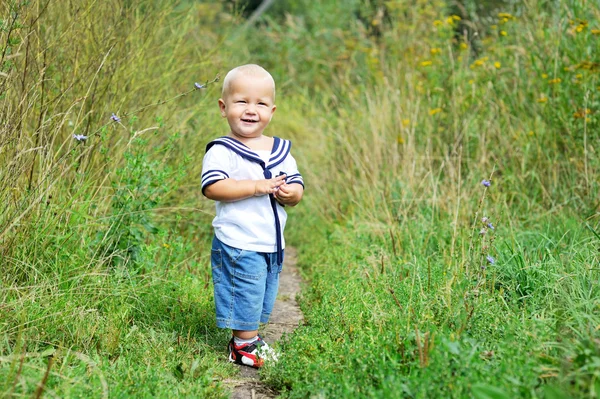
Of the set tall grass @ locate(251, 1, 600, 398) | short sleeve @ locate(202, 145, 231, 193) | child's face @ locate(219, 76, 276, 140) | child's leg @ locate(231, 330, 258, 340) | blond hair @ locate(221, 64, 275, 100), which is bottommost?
child's leg @ locate(231, 330, 258, 340)

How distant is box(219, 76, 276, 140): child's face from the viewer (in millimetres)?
3633

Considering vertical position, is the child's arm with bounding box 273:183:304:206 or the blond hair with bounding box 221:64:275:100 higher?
the blond hair with bounding box 221:64:275:100

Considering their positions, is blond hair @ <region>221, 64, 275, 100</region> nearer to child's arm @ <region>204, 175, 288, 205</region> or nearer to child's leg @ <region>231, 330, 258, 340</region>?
child's arm @ <region>204, 175, 288, 205</region>

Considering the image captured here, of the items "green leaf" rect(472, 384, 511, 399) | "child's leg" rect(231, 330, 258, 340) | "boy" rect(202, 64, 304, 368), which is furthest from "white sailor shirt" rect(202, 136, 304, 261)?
"green leaf" rect(472, 384, 511, 399)

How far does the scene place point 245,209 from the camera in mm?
3631

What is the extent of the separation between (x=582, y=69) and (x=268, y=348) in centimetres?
363

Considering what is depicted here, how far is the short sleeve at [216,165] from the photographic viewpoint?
356cm

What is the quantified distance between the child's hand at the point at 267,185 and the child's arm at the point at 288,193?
0.05m

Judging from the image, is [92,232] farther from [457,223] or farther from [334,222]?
[334,222]

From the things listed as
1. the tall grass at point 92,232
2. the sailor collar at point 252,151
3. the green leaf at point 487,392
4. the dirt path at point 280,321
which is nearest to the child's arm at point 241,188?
the sailor collar at point 252,151

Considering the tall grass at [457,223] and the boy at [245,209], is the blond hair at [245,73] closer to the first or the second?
→ the boy at [245,209]

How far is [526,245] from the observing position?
4527 millimetres

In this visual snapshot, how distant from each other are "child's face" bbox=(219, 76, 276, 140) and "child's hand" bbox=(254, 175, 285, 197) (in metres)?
0.30

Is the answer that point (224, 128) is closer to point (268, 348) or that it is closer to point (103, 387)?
point (268, 348)
